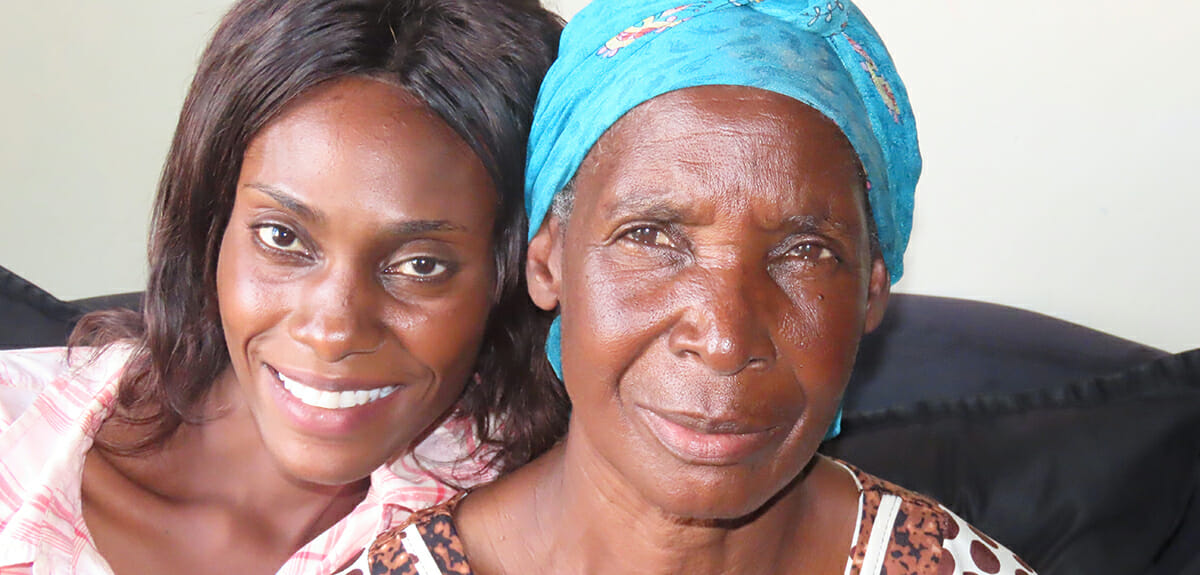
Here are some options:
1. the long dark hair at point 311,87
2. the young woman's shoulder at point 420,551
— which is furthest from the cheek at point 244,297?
the young woman's shoulder at point 420,551

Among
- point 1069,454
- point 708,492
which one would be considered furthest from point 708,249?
point 1069,454

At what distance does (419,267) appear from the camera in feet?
5.25

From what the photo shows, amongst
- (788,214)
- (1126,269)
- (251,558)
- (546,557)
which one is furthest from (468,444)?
(1126,269)

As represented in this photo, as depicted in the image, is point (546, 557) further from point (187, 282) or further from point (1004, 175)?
point (1004, 175)

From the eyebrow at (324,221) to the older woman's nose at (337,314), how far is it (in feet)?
0.25

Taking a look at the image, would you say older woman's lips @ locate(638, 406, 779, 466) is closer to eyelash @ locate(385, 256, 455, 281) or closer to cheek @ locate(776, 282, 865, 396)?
cheek @ locate(776, 282, 865, 396)

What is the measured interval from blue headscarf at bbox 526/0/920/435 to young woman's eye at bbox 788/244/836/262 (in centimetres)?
11

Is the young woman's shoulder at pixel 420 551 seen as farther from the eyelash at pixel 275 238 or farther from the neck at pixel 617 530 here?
the eyelash at pixel 275 238

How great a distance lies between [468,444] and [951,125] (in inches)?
50.6

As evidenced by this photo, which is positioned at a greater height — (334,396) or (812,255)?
(812,255)

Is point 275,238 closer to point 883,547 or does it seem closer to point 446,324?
point 446,324

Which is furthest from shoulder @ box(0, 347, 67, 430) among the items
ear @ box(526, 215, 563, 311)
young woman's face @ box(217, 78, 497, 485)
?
ear @ box(526, 215, 563, 311)

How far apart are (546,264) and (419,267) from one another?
201 mm

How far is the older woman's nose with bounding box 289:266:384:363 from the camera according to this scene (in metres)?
1.54
